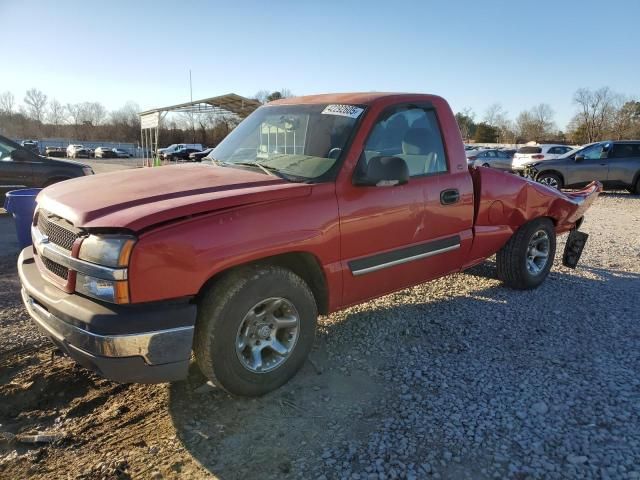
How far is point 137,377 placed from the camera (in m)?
2.57

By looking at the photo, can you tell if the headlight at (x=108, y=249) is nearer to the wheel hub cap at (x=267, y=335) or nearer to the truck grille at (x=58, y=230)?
the truck grille at (x=58, y=230)

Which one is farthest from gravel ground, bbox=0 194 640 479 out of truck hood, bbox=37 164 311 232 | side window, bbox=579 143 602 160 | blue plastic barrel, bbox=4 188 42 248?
side window, bbox=579 143 602 160

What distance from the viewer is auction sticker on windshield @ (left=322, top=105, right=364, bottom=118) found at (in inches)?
142

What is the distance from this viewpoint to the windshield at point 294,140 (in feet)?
11.3

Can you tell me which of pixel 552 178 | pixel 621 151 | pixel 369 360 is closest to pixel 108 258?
pixel 369 360

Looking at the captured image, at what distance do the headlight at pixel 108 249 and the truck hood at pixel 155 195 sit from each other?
0.06 meters

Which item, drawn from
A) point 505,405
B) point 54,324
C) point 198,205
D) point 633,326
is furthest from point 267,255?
point 633,326

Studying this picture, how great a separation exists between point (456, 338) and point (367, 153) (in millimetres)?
1767

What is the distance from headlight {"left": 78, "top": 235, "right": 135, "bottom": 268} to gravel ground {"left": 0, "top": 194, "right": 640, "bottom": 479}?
41.6 inches

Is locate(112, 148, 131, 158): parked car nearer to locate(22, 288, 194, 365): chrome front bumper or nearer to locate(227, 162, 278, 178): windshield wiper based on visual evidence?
locate(227, 162, 278, 178): windshield wiper

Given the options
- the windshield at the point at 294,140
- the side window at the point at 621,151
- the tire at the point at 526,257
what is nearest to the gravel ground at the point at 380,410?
the tire at the point at 526,257

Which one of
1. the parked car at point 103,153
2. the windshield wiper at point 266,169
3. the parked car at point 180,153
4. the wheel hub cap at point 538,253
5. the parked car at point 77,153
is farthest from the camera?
the parked car at point 77,153

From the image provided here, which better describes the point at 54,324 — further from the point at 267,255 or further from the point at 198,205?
the point at 267,255

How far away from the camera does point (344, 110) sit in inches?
145
